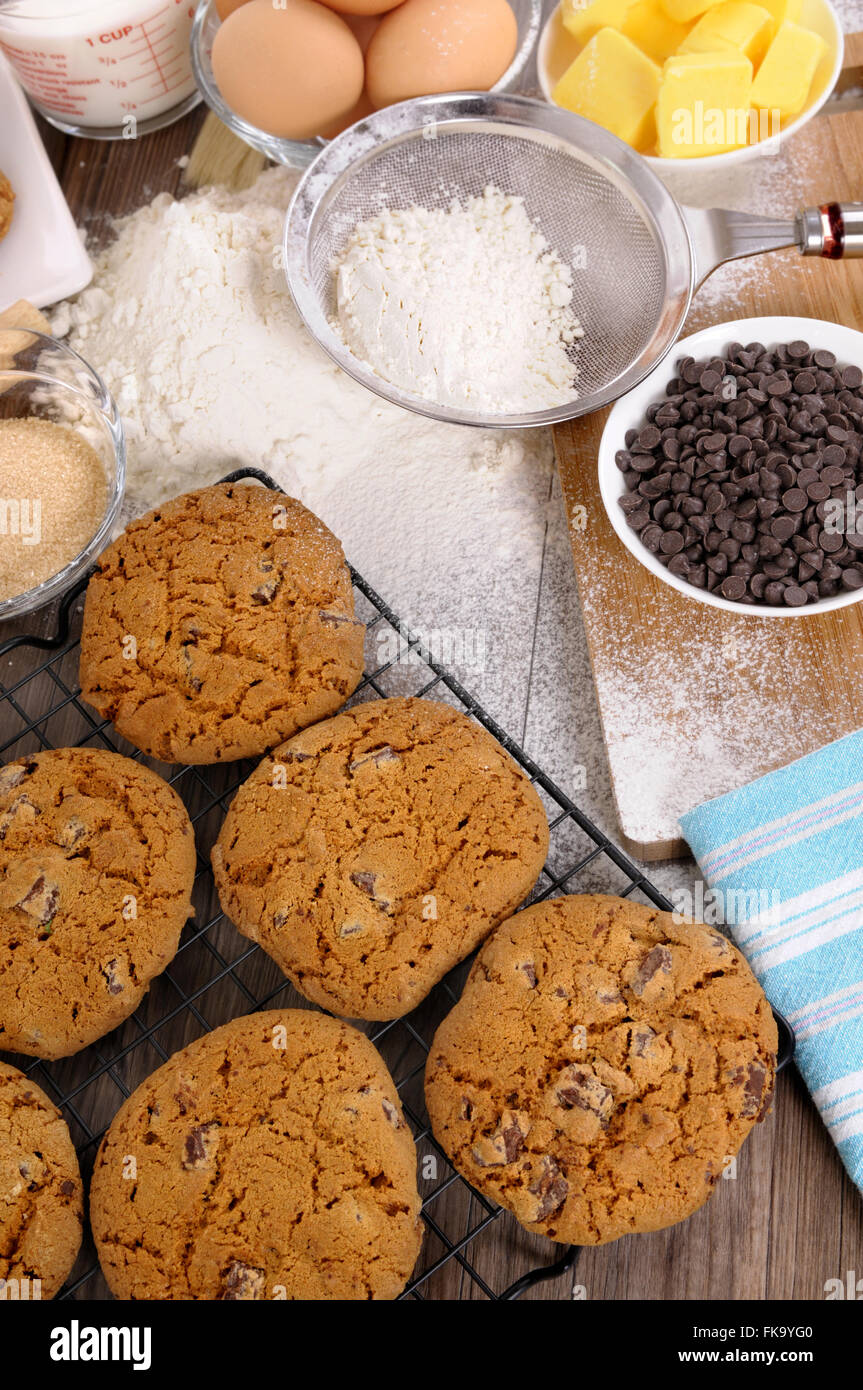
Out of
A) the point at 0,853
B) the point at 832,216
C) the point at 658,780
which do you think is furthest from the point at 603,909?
the point at 832,216

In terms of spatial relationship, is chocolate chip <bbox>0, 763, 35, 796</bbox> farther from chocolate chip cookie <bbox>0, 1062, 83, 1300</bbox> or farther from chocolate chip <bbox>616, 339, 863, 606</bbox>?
chocolate chip <bbox>616, 339, 863, 606</bbox>

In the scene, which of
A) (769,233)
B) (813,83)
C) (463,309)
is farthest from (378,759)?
(813,83)

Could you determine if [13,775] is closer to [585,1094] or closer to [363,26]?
[585,1094]

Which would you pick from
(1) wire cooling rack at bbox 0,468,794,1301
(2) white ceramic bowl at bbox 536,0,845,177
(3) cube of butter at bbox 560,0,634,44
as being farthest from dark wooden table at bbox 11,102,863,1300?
(3) cube of butter at bbox 560,0,634,44

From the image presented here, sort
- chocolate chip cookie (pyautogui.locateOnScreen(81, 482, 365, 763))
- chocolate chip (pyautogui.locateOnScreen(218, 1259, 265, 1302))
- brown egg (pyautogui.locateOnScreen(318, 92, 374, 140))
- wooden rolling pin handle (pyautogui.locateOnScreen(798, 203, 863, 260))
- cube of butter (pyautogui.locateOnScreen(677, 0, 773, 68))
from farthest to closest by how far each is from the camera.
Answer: brown egg (pyautogui.locateOnScreen(318, 92, 374, 140)) < cube of butter (pyautogui.locateOnScreen(677, 0, 773, 68)) < wooden rolling pin handle (pyautogui.locateOnScreen(798, 203, 863, 260)) < chocolate chip cookie (pyautogui.locateOnScreen(81, 482, 365, 763)) < chocolate chip (pyautogui.locateOnScreen(218, 1259, 265, 1302))

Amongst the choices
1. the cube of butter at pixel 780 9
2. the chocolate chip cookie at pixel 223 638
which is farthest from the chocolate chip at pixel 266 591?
the cube of butter at pixel 780 9

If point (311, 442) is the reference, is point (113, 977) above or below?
below
